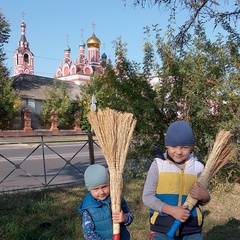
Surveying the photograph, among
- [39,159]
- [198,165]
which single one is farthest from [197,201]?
[39,159]

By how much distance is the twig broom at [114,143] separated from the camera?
7.41ft

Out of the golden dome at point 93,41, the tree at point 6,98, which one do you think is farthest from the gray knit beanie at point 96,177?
the golden dome at point 93,41

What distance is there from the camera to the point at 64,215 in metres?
4.73

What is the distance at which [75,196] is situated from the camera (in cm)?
575

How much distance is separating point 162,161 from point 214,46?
160 inches

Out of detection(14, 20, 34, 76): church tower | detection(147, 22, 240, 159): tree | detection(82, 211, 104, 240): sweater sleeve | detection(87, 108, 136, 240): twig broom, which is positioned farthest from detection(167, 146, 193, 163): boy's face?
detection(14, 20, 34, 76): church tower

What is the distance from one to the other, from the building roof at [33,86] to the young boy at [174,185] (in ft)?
98.3

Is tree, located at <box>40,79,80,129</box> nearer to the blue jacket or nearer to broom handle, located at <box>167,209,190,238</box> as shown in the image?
the blue jacket

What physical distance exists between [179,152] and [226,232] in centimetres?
246

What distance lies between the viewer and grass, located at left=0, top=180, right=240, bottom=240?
13.4 feet

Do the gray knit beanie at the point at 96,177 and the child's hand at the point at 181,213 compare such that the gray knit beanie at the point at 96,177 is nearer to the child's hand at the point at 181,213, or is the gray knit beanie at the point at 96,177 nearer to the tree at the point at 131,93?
the child's hand at the point at 181,213

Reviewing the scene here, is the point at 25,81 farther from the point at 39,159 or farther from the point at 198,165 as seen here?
the point at 198,165

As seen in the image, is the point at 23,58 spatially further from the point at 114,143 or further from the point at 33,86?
the point at 114,143

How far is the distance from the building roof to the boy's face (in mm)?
29979
